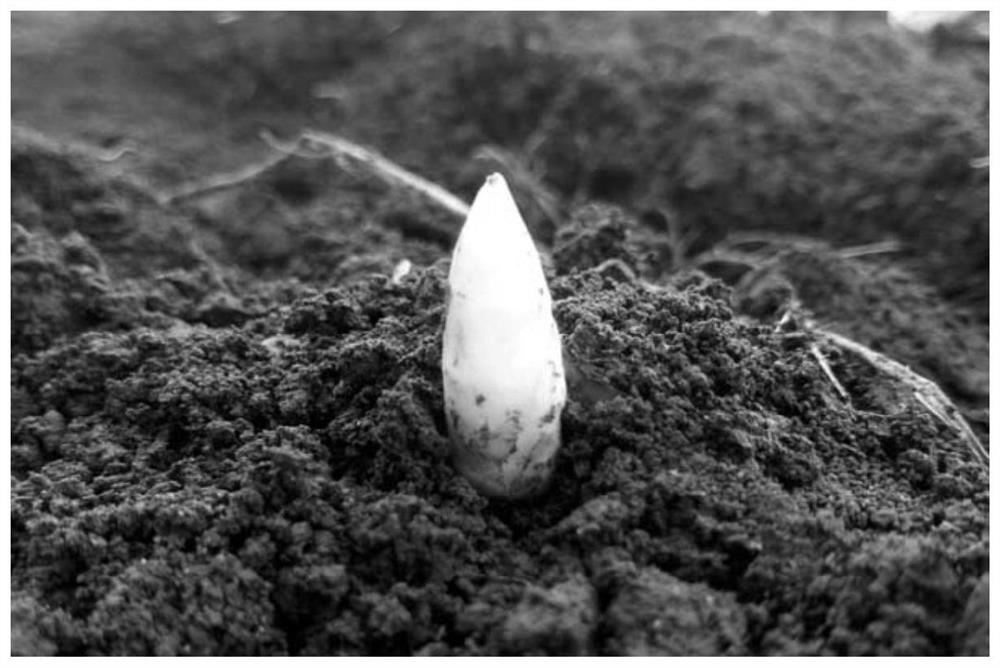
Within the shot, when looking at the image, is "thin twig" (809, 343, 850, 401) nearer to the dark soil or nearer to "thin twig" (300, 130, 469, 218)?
the dark soil

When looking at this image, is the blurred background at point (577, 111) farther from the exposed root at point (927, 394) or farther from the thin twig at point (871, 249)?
the exposed root at point (927, 394)

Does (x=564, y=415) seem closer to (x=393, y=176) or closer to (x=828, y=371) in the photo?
(x=828, y=371)

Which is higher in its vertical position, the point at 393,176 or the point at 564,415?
the point at 393,176

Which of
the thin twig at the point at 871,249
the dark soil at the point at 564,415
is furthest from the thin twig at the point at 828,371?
the thin twig at the point at 871,249

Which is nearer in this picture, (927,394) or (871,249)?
(927,394)

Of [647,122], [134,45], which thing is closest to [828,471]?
[647,122]

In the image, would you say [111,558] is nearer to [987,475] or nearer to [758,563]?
[758,563]

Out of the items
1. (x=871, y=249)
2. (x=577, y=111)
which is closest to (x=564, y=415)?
(x=871, y=249)

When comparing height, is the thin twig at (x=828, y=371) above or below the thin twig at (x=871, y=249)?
below
